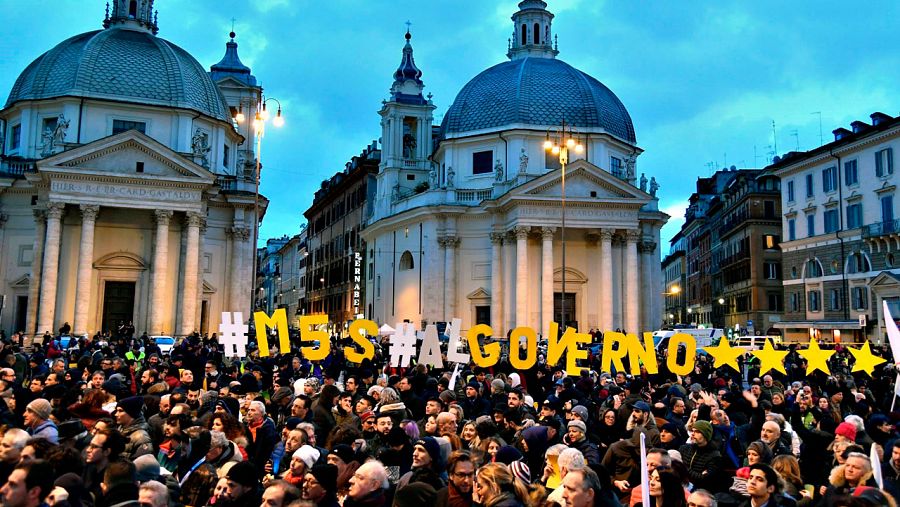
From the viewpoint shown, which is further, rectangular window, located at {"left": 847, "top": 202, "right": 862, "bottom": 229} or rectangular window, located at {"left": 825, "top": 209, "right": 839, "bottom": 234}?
rectangular window, located at {"left": 825, "top": 209, "right": 839, "bottom": 234}

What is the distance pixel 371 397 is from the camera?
11.5 metres

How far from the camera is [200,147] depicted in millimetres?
44969

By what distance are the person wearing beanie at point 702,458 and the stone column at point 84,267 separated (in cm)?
3813

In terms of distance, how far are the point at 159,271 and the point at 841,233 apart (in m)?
41.6

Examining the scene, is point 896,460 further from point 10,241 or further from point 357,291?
point 357,291

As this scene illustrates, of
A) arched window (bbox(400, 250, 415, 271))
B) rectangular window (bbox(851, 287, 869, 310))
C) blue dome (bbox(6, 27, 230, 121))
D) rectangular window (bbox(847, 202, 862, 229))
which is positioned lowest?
rectangular window (bbox(851, 287, 869, 310))

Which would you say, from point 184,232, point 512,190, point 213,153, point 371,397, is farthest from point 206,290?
point 371,397

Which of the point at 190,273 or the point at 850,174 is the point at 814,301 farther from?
the point at 190,273

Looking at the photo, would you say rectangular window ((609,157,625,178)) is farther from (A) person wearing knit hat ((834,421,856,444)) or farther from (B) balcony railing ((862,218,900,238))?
(A) person wearing knit hat ((834,421,856,444))

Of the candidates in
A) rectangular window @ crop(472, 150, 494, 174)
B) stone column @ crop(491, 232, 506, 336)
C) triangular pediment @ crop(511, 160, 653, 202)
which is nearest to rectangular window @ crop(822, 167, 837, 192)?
triangular pediment @ crop(511, 160, 653, 202)

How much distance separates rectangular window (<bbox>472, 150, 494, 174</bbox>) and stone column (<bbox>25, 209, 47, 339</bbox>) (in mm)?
27446

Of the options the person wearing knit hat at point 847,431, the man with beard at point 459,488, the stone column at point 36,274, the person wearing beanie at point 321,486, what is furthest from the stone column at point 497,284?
the person wearing beanie at point 321,486

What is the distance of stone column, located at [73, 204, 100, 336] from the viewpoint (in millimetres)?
40094

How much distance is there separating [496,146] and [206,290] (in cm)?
2173
